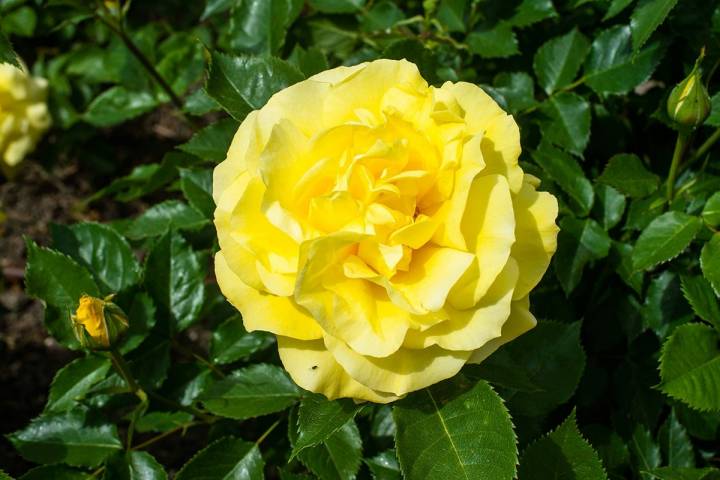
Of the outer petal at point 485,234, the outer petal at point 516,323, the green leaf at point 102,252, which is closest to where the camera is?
the outer petal at point 485,234

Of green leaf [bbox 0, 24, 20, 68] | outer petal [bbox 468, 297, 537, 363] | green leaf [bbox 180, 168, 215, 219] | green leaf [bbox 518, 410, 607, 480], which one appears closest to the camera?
outer petal [bbox 468, 297, 537, 363]

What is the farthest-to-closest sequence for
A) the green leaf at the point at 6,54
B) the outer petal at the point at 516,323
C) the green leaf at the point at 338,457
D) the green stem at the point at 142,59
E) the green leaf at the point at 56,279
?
the green stem at the point at 142,59 < the green leaf at the point at 56,279 < the green leaf at the point at 338,457 < the green leaf at the point at 6,54 < the outer petal at the point at 516,323

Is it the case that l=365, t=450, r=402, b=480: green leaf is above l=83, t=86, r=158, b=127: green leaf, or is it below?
below

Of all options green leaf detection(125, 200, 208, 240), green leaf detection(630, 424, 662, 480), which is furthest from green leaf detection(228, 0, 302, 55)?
green leaf detection(630, 424, 662, 480)

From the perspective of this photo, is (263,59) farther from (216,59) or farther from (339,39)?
(339,39)

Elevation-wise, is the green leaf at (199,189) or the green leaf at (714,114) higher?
the green leaf at (714,114)

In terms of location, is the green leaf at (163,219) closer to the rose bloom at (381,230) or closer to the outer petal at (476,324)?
the rose bloom at (381,230)

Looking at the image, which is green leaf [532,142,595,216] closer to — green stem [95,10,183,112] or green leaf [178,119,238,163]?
green leaf [178,119,238,163]

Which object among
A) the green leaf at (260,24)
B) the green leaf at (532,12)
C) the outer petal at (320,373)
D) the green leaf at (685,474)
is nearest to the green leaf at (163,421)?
the outer petal at (320,373)
